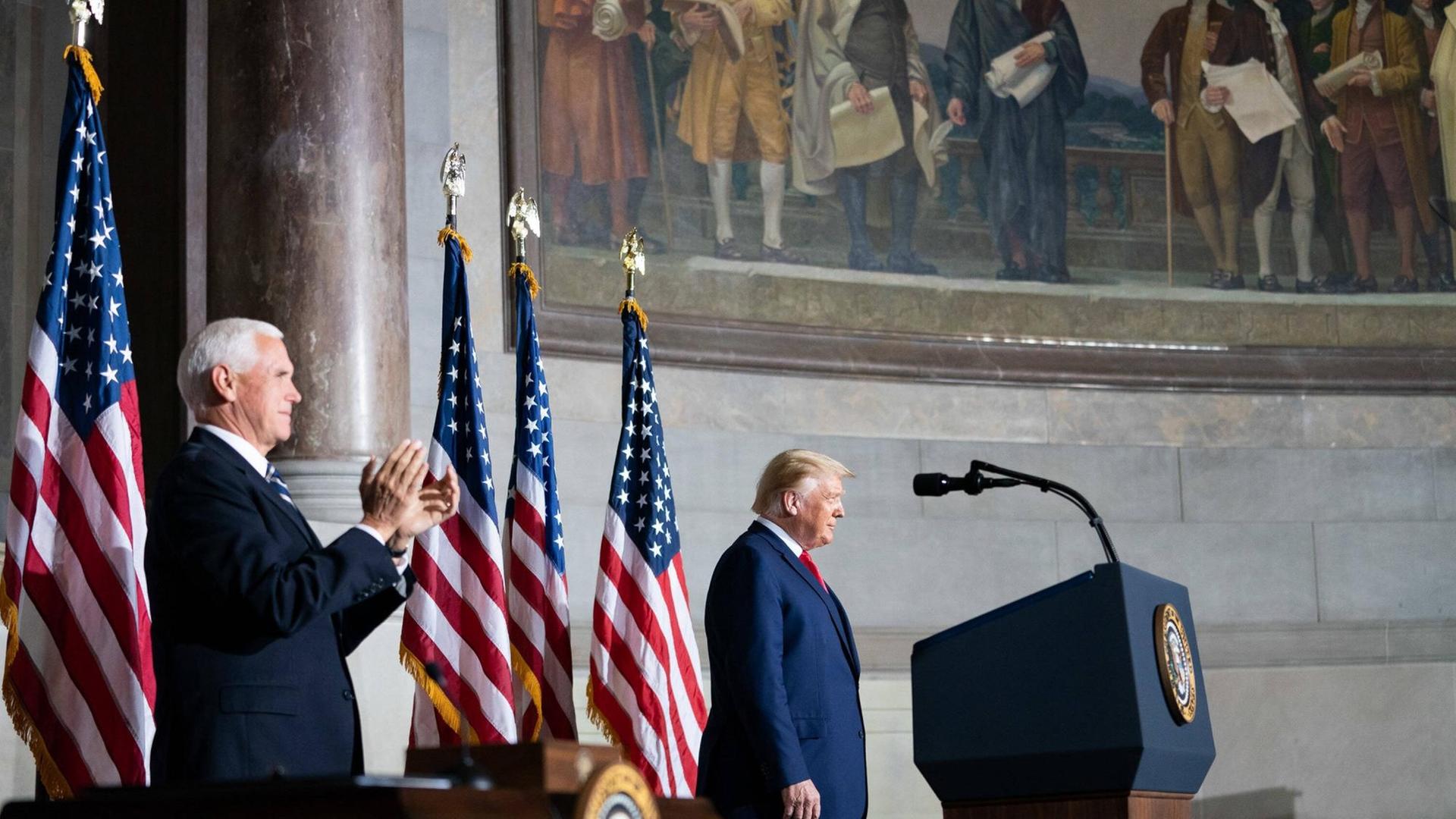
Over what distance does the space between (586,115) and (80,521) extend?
173 inches

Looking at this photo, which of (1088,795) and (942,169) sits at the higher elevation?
(942,169)

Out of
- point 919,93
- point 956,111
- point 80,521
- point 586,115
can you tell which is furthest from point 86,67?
point 956,111

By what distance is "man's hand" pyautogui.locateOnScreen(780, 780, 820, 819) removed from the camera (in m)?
4.32

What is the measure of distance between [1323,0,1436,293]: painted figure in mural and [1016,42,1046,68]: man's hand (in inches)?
65.3

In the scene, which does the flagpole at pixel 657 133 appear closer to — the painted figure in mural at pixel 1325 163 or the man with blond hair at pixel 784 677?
the painted figure in mural at pixel 1325 163

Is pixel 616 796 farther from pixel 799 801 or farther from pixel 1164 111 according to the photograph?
pixel 1164 111

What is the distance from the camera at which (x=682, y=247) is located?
28.5 feet

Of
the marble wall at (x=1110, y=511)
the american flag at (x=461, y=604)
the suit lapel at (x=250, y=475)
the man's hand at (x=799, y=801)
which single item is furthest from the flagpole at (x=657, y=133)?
the suit lapel at (x=250, y=475)

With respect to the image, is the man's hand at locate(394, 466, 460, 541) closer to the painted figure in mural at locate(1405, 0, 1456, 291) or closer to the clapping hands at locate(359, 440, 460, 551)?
the clapping hands at locate(359, 440, 460, 551)

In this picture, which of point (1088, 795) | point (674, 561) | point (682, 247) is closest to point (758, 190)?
point (682, 247)

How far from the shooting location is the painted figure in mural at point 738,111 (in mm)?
8828

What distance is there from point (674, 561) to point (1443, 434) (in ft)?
16.5

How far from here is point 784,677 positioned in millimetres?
4535

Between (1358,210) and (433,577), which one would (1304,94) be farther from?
(433,577)
